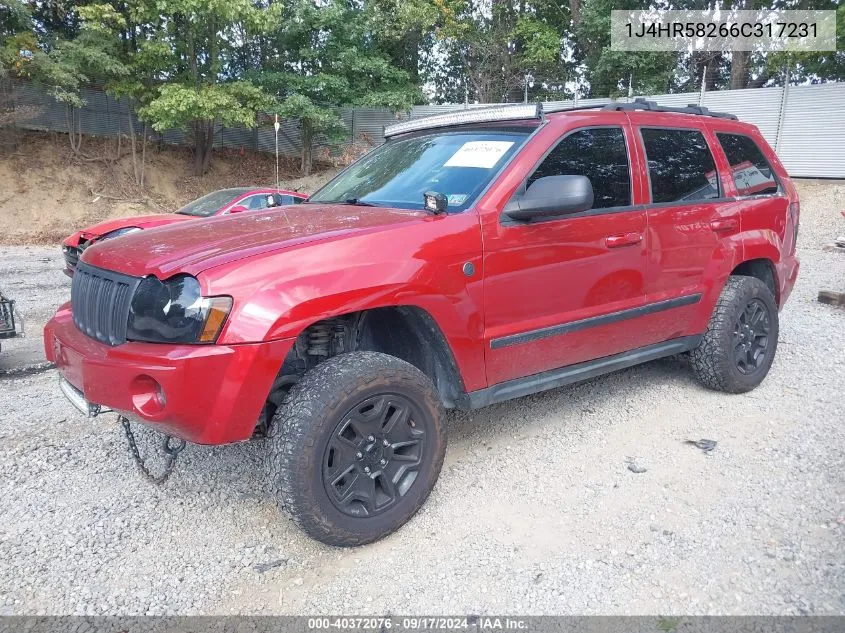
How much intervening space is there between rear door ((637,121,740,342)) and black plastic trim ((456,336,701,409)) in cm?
10

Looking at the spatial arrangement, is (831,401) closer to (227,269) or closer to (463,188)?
(463,188)

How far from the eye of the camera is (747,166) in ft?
14.9

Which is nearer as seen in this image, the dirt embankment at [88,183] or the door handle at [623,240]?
the door handle at [623,240]

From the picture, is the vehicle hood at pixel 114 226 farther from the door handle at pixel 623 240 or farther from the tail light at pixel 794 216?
the tail light at pixel 794 216

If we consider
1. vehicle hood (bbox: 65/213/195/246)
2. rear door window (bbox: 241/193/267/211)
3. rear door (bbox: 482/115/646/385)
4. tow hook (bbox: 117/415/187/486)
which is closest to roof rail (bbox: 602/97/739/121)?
rear door (bbox: 482/115/646/385)

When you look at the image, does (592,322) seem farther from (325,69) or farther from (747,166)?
(325,69)

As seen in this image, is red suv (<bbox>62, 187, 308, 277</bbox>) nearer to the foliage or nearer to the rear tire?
the rear tire

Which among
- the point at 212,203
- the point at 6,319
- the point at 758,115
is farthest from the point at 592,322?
the point at 758,115

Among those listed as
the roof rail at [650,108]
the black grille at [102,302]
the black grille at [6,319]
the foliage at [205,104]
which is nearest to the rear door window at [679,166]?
the roof rail at [650,108]

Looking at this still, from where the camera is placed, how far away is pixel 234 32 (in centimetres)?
1923

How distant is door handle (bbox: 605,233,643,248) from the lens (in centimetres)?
353

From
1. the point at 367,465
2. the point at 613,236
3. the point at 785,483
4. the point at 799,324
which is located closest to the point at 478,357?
the point at 367,465

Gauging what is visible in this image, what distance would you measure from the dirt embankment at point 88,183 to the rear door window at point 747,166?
15497 millimetres

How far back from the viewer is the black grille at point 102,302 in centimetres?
259
